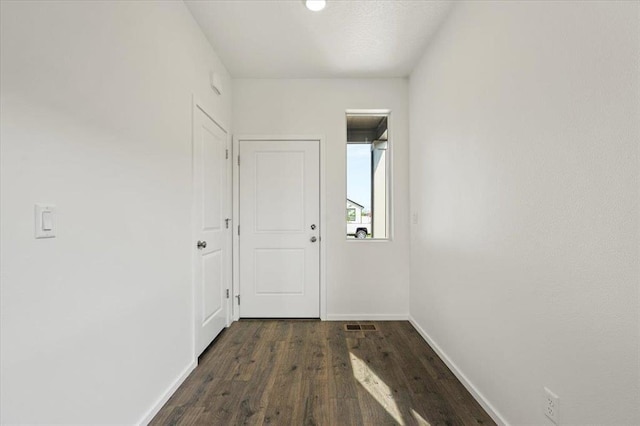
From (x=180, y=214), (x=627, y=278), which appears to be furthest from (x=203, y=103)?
(x=627, y=278)

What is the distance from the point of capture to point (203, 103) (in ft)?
8.46

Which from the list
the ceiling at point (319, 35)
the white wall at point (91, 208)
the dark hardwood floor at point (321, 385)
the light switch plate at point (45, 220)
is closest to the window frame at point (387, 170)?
the ceiling at point (319, 35)

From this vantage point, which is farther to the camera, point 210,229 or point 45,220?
point 210,229

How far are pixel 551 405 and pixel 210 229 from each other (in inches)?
97.9

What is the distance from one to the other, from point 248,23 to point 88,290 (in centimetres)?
220

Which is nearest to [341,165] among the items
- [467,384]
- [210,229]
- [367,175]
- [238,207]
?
[367,175]

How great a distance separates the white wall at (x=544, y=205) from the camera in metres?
1.02

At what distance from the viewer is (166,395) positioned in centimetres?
191

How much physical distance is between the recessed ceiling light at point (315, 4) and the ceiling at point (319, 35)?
0.15ft

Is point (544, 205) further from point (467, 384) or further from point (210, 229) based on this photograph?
point (210, 229)

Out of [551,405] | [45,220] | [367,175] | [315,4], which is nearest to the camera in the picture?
[45,220]

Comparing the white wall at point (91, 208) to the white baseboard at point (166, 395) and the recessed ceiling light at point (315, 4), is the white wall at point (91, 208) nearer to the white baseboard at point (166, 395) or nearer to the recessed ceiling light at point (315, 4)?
the white baseboard at point (166, 395)

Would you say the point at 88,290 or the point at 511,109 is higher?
the point at 511,109

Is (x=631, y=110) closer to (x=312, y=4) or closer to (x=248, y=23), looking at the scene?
(x=312, y=4)
